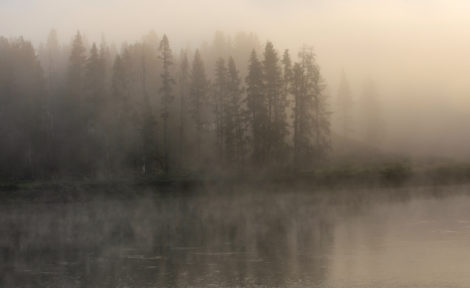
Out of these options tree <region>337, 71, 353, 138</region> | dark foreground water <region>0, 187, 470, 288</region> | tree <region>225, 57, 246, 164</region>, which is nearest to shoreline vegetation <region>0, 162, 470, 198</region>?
dark foreground water <region>0, 187, 470, 288</region>

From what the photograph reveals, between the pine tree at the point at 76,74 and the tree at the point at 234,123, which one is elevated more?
the pine tree at the point at 76,74

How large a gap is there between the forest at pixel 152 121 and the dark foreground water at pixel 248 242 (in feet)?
76.9

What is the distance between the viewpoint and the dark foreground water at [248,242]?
24.8 metres

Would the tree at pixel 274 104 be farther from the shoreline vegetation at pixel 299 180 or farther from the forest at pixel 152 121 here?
the shoreline vegetation at pixel 299 180

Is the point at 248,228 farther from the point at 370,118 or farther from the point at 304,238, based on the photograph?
the point at 370,118

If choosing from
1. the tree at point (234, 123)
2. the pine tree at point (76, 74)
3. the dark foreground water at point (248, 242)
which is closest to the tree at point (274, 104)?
the tree at point (234, 123)

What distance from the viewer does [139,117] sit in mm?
87812

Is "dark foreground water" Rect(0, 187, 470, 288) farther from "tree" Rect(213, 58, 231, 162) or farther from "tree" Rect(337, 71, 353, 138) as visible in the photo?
"tree" Rect(337, 71, 353, 138)

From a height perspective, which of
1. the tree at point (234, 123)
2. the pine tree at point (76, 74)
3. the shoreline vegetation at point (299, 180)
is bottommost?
the shoreline vegetation at point (299, 180)

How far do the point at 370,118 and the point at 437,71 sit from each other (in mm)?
27054

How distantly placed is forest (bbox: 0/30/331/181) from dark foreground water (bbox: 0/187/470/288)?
23450mm

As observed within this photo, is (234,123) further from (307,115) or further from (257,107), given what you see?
(307,115)

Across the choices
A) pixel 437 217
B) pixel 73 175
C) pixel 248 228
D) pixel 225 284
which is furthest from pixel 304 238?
pixel 73 175

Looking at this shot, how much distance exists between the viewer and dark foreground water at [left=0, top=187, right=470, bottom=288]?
2483 cm
